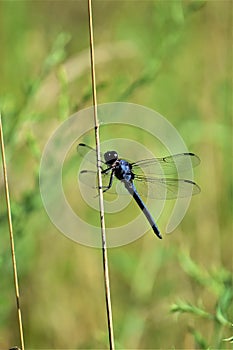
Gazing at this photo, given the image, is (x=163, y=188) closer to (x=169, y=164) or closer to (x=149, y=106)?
(x=169, y=164)

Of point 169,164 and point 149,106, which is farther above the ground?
point 149,106

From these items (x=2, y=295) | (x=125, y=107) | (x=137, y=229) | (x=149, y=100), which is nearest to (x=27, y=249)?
(x=2, y=295)

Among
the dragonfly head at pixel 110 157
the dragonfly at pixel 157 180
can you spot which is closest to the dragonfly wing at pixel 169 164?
the dragonfly at pixel 157 180

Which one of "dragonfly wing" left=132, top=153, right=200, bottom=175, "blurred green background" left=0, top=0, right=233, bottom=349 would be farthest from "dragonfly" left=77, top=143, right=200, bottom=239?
"blurred green background" left=0, top=0, right=233, bottom=349

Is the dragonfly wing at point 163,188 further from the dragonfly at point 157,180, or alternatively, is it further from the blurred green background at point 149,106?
the blurred green background at point 149,106

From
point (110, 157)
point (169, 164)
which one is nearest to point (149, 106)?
point (169, 164)

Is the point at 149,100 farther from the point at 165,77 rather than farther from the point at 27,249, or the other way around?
the point at 27,249
